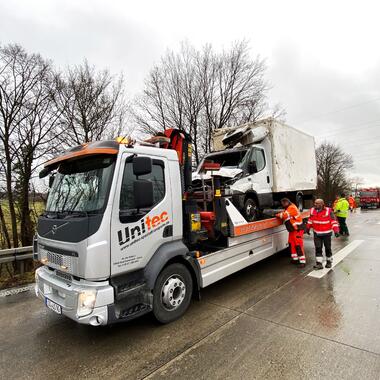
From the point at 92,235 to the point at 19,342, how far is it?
1.91 meters

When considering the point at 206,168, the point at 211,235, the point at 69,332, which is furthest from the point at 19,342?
the point at 206,168

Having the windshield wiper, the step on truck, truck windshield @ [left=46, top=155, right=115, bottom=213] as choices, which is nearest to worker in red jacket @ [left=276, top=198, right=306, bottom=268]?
the step on truck

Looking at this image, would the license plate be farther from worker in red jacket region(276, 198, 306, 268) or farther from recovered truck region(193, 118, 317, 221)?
worker in red jacket region(276, 198, 306, 268)

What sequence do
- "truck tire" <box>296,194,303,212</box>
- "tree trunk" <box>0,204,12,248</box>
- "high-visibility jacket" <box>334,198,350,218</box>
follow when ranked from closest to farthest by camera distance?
1. "truck tire" <box>296,194,303,212</box>
2. "tree trunk" <box>0,204,12,248</box>
3. "high-visibility jacket" <box>334,198,350,218</box>

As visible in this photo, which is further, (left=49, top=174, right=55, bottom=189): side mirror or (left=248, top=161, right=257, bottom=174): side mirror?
(left=248, top=161, right=257, bottom=174): side mirror

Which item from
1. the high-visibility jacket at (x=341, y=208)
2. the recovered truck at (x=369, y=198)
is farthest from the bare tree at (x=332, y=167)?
the high-visibility jacket at (x=341, y=208)

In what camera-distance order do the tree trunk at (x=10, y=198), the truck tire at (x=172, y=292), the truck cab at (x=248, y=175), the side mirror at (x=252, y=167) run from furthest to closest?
the tree trunk at (x=10, y=198)
the side mirror at (x=252, y=167)
the truck cab at (x=248, y=175)
the truck tire at (x=172, y=292)

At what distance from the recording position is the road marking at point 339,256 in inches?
214

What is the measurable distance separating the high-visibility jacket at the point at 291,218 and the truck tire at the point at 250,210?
→ 56 cm

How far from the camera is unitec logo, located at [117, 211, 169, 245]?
3.05 metres

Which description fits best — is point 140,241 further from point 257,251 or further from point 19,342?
point 257,251

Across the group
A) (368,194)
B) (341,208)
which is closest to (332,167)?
(368,194)

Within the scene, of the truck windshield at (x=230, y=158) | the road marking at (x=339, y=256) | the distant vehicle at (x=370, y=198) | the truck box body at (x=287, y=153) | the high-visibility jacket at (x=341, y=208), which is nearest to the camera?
the road marking at (x=339, y=256)

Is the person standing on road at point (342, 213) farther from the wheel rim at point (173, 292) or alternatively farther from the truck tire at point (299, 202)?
the wheel rim at point (173, 292)
